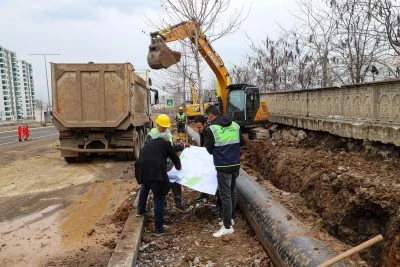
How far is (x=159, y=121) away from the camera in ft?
17.5

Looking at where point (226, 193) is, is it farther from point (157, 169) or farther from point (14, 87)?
point (14, 87)

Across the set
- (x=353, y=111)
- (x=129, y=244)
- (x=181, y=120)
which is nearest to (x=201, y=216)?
(x=129, y=244)

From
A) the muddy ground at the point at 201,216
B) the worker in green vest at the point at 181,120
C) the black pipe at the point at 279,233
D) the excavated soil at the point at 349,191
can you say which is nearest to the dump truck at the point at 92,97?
the muddy ground at the point at 201,216

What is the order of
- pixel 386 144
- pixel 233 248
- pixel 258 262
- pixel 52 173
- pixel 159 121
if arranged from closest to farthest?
pixel 258 262, pixel 233 248, pixel 159 121, pixel 386 144, pixel 52 173

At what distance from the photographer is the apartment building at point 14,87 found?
322ft

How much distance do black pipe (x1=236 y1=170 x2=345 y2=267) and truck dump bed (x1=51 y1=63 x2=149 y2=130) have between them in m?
5.96

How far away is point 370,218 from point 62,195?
19.2 feet

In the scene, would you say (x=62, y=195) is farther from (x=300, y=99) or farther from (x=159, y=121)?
(x=300, y=99)

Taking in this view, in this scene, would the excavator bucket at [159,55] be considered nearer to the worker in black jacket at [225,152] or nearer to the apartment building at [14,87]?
the worker in black jacket at [225,152]

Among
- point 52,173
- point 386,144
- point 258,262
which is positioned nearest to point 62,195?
point 52,173

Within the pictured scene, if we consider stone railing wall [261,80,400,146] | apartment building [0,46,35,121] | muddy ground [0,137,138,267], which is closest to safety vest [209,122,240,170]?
muddy ground [0,137,138,267]

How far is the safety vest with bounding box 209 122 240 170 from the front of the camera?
4.91 m

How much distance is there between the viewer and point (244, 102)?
45.1ft

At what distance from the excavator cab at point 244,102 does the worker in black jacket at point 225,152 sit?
8.78 meters
